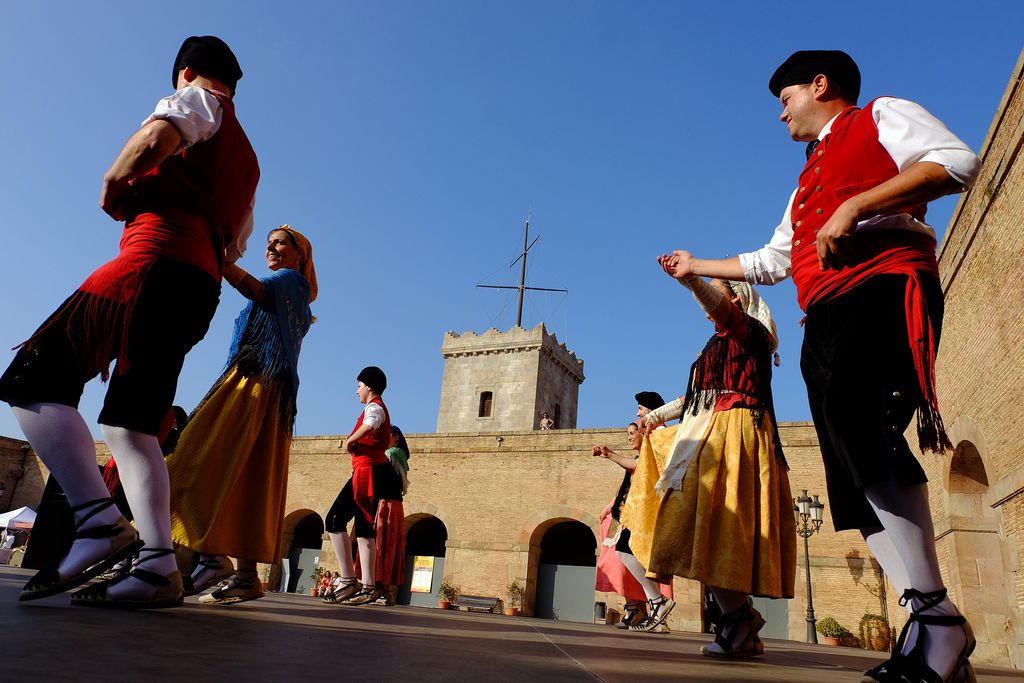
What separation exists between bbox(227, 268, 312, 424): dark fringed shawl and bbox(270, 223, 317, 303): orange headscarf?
31cm

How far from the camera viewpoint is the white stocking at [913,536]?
189 cm

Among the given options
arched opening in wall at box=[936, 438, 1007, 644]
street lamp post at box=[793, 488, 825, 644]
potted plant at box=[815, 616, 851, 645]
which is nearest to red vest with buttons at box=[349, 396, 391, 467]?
arched opening in wall at box=[936, 438, 1007, 644]

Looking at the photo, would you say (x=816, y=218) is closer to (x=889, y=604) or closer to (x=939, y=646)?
(x=939, y=646)

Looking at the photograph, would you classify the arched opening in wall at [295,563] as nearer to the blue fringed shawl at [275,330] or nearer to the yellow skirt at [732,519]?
the blue fringed shawl at [275,330]

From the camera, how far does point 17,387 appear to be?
2281 mm

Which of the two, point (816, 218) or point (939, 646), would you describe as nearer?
point (939, 646)

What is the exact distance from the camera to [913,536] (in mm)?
1950

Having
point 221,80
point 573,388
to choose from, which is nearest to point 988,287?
point 221,80

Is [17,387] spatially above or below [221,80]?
below

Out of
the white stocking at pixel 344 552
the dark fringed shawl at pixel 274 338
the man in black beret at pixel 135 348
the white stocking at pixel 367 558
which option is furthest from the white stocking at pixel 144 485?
the white stocking at pixel 367 558

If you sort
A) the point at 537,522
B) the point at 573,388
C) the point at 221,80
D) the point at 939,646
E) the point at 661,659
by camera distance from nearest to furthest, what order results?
1. the point at 939,646
2. the point at 661,659
3. the point at 221,80
4. the point at 537,522
5. the point at 573,388

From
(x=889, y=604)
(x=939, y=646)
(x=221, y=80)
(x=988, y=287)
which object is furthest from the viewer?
(x=889, y=604)

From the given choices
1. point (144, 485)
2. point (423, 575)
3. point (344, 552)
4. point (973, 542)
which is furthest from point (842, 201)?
point (423, 575)

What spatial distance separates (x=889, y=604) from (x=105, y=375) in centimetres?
1724
